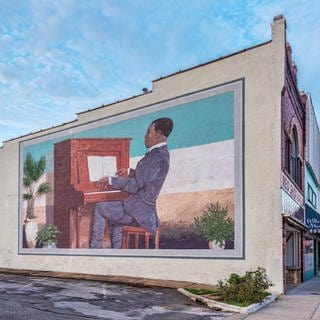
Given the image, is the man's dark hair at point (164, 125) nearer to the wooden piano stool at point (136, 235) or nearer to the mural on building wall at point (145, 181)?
the mural on building wall at point (145, 181)

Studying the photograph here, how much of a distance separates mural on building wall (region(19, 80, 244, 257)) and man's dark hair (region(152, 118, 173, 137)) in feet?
0.85

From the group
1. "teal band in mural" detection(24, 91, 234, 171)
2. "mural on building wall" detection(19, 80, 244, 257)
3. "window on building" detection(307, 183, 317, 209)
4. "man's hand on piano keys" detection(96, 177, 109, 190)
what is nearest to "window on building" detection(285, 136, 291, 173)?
"mural on building wall" detection(19, 80, 244, 257)

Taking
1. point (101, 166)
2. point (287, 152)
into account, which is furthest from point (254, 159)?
point (101, 166)

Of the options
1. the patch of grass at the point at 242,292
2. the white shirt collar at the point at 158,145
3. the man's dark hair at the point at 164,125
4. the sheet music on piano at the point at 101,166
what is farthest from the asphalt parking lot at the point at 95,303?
the man's dark hair at the point at 164,125

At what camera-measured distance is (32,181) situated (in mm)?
30219

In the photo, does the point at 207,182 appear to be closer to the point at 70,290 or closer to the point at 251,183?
the point at 251,183

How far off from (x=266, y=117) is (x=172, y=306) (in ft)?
29.2

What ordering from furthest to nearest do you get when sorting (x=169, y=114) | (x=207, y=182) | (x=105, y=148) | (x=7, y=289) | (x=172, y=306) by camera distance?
(x=105, y=148) < (x=169, y=114) < (x=207, y=182) < (x=7, y=289) < (x=172, y=306)

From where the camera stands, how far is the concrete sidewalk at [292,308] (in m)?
13.0

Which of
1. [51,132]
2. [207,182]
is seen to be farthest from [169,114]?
[51,132]

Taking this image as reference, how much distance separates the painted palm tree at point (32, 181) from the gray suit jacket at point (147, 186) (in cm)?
759

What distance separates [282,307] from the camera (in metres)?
14.9

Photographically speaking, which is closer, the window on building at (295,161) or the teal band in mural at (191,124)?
the teal band in mural at (191,124)

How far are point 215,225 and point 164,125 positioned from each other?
19.5 ft
